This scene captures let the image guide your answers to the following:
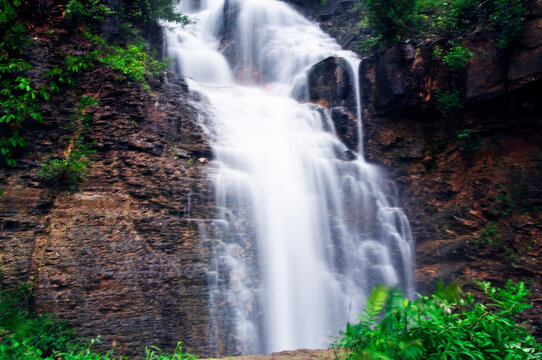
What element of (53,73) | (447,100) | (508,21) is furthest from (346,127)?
(53,73)

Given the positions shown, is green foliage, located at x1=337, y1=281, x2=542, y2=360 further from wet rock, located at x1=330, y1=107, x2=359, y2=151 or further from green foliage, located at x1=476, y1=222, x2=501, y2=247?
wet rock, located at x1=330, y1=107, x2=359, y2=151

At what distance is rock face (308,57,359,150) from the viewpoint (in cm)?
939

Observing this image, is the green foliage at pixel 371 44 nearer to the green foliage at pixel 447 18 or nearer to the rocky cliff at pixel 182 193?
the green foliage at pixel 447 18

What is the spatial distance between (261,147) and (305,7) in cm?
1413

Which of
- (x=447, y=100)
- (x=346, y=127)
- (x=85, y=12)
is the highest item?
(x=85, y=12)

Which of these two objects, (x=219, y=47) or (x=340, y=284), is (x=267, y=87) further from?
(x=340, y=284)

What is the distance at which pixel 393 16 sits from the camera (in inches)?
335

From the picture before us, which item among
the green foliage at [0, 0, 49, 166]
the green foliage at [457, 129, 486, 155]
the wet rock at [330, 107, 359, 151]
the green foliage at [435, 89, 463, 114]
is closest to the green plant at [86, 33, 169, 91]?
the green foliage at [0, 0, 49, 166]

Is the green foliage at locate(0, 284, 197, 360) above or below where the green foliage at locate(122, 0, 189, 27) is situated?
below

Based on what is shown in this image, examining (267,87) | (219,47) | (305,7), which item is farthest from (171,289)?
(305,7)

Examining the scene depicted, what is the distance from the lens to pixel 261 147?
25.8 ft

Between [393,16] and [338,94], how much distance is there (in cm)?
270

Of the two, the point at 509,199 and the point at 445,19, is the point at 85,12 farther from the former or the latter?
the point at 509,199

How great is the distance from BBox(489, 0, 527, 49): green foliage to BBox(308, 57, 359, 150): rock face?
3.97 m
